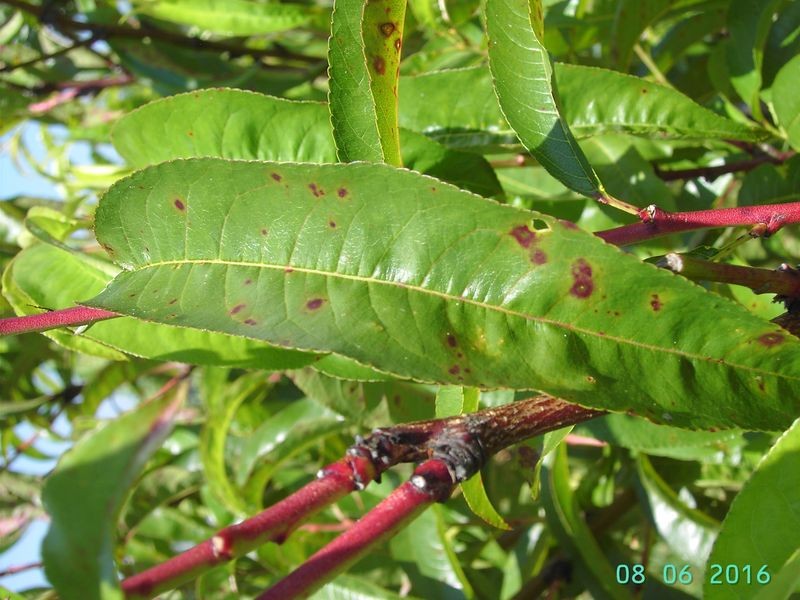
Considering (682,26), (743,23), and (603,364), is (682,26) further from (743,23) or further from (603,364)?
→ (603,364)

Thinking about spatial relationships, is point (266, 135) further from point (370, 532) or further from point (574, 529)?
point (574, 529)

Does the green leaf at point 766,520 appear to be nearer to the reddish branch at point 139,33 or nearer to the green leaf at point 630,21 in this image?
the green leaf at point 630,21

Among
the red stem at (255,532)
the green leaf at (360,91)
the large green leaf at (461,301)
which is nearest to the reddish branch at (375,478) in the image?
the red stem at (255,532)

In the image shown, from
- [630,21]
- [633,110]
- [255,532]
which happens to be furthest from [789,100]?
[255,532]

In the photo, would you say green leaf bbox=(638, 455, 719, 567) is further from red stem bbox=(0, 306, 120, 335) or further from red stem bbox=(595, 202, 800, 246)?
red stem bbox=(0, 306, 120, 335)

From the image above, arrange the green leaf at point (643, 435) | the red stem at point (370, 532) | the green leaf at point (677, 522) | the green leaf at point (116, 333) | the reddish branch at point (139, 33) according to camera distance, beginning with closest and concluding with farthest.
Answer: the red stem at point (370, 532)
the green leaf at point (116, 333)
the green leaf at point (643, 435)
the green leaf at point (677, 522)
the reddish branch at point (139, 33)
